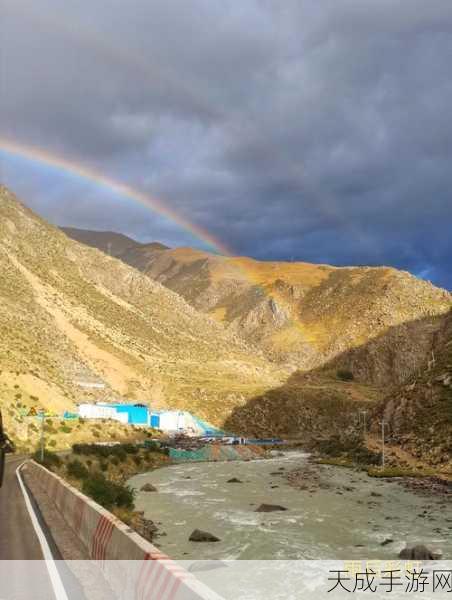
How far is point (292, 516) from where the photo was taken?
34844mm

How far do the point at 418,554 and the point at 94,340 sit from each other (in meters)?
96.6

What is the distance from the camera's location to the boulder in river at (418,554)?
24078 mm

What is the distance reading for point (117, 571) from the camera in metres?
9.17

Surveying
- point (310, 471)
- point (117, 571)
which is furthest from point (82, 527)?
point (310, 471)

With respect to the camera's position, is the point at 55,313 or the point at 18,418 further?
the point at 55,313

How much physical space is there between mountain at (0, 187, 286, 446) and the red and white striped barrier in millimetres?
56745

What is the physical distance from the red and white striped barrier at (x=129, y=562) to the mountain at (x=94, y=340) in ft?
186

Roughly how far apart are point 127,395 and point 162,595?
336 ft

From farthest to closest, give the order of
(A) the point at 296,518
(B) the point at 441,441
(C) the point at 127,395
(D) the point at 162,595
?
(C) the point at 127,395 → (B) the point at 441,441 → (A) the point at 296,518 → (D) the point at 162,595

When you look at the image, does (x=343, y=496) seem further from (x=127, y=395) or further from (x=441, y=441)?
(x=127, y=395)

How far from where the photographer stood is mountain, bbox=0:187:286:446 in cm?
8931

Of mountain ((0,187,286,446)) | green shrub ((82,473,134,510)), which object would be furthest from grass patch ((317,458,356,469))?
green shrub ((82,473,134,510))

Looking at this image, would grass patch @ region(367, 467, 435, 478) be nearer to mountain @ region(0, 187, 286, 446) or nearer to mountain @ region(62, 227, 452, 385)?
mountain @ region(0, 187, 286, 446)

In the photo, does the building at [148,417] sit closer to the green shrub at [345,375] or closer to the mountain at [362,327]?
the green shrub at [345,375]
